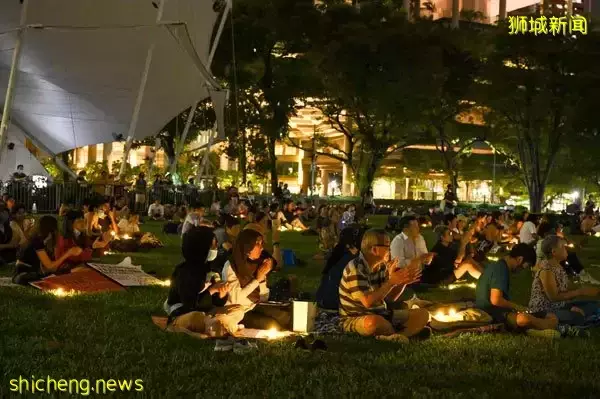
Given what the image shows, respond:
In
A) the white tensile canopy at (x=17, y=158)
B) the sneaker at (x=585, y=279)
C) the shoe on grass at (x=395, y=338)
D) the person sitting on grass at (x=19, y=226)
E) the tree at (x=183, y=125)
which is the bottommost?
the shoe on grass at (x=395, y=338)

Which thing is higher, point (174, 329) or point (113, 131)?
point (113, 131)

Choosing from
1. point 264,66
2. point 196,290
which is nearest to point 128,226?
point 196,290

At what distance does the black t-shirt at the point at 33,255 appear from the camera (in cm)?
1061

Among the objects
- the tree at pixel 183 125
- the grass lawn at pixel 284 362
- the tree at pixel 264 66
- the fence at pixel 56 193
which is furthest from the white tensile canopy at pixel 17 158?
the grass lawn at pixel 284 362

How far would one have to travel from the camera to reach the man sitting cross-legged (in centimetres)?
764

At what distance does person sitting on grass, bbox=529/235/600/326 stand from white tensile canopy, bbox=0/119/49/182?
24581mm

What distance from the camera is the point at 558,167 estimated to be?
53.0 metres

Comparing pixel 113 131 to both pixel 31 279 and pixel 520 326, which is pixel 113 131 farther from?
pixel 520 326

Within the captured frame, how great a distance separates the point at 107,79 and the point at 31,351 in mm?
21209

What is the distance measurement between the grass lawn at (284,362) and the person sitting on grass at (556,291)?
0.38 m

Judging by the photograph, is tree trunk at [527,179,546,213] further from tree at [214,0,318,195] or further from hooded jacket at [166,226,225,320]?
hooded jacket at [166,226,225,320]

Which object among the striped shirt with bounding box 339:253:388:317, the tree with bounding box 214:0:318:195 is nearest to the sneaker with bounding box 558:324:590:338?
the striped shirt with bounding box 339:253:388:317

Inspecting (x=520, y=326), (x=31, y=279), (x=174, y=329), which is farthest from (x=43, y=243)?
(x=520, y=326)

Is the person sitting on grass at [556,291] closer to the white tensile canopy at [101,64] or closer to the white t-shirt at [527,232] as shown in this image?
the white t-shirt at [527,232]
